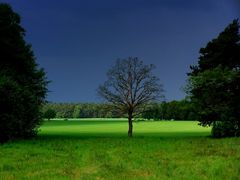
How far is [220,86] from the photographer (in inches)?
2618

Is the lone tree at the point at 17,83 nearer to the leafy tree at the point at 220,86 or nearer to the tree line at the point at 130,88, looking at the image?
the tree line at the point at 130,88

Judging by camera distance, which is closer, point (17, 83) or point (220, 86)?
point (17, 83)

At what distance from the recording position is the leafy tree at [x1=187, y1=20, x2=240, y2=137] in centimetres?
6357

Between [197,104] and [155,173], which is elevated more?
[197,104]

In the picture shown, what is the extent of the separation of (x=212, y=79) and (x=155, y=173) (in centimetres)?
4467

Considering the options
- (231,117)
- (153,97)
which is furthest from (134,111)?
(231,117)

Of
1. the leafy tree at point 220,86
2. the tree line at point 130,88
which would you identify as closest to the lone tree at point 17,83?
the tree line at point 130,88

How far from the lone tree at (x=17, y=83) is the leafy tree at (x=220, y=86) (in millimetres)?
21161

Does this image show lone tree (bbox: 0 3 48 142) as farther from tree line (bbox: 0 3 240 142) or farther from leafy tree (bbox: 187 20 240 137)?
leafy tree (bbox: 187 20 240 137)

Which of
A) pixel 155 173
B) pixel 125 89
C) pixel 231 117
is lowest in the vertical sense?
pixel 155 173

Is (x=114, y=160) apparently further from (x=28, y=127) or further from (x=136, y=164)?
(x=28, y=127)

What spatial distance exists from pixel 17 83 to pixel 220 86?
26.5 metres

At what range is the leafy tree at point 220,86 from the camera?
63.6 metres

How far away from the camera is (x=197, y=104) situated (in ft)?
219
